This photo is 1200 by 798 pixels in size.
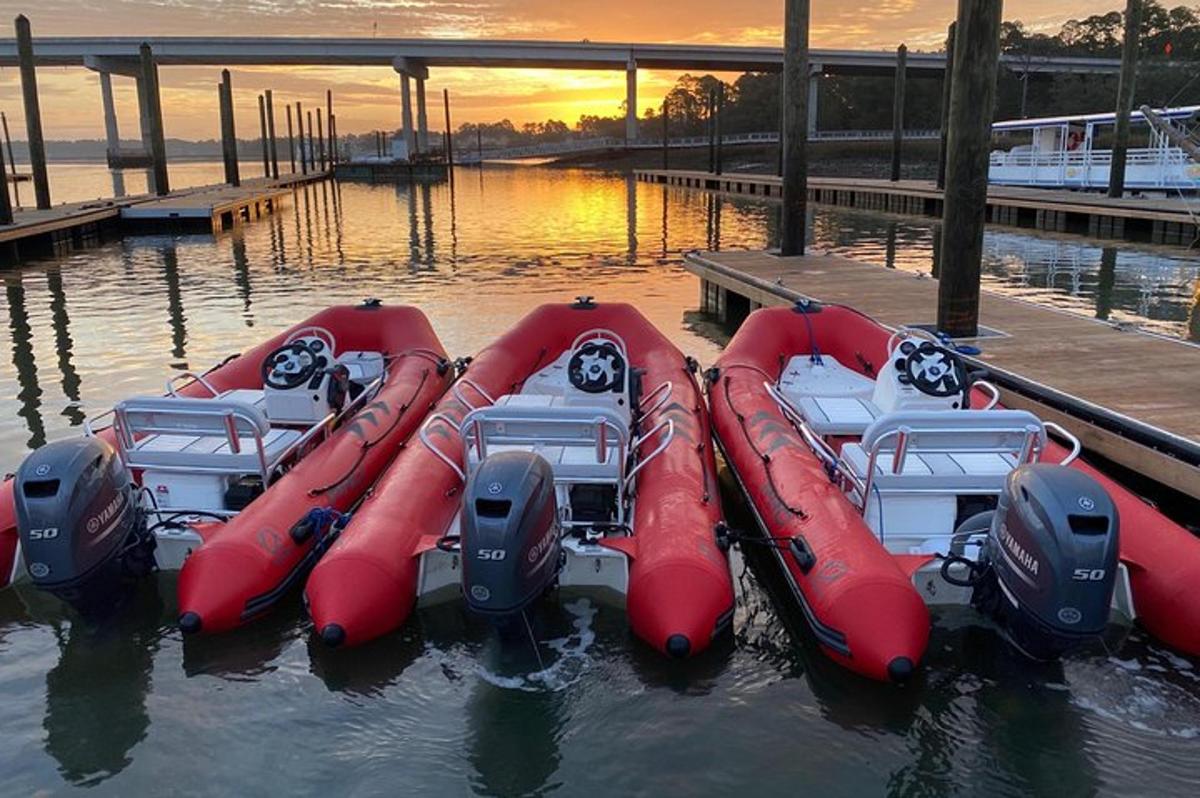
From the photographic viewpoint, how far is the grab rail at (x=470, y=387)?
6.33 metres

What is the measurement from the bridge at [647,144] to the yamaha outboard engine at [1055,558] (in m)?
79.8

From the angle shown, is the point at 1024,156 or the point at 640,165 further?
the point at 640,165

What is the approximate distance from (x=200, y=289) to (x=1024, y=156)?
28.3 meters

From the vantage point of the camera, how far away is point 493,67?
83.0 metres

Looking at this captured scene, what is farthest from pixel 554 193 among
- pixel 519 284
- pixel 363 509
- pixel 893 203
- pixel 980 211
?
pixel 363 509

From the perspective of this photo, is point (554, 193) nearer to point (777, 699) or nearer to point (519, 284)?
point (519, 284)

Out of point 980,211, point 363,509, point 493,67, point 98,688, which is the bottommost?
point 98,688

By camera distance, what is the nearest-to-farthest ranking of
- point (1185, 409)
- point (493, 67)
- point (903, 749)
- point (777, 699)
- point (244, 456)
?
1. point (903, 749)
2. point (777, 699)
3. point (244, 456)
4. point (1185, 409)
5. point (493, 67)

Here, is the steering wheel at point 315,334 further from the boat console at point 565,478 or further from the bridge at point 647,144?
the bridge at point 647,144

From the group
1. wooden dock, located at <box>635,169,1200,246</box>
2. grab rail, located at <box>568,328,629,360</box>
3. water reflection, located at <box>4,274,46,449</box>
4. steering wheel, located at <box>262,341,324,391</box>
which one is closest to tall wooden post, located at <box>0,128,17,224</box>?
water reflection, located at <box>4,274,46,449</box>

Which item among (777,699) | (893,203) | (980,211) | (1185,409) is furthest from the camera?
(893,203)

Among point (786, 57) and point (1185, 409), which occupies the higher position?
point (786, 57)

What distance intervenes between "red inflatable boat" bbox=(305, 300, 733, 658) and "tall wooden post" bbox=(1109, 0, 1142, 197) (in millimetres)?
19914

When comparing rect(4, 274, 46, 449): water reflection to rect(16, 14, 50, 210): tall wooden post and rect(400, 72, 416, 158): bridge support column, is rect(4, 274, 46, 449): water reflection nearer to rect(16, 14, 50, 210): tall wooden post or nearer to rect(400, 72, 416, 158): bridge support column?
rect(16, 14, 50, 210): tall wooden post
